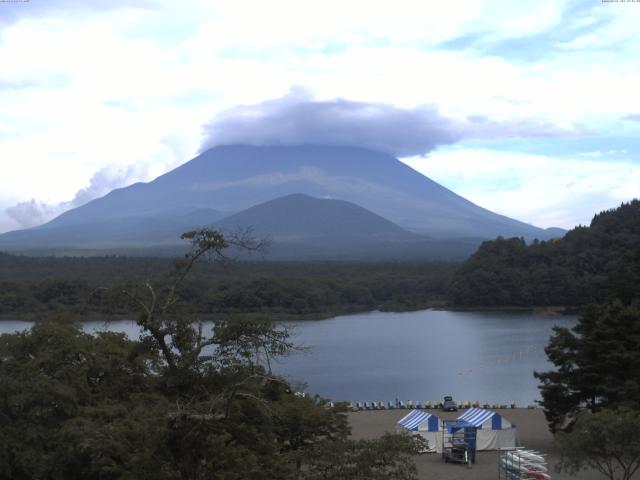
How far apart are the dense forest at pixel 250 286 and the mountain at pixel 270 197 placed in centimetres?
7769

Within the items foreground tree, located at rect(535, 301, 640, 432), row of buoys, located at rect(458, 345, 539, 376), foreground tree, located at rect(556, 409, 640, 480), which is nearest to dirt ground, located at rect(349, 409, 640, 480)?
foreground tree, located at rect(535, 301, 640, 432)

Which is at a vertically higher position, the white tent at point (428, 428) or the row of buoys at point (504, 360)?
the white tent at point (428, 428)

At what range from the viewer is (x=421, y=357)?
34.6 meters

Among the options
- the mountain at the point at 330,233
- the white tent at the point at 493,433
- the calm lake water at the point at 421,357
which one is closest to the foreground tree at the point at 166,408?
the white tent at the point at 493,433

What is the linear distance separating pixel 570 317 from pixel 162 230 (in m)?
105

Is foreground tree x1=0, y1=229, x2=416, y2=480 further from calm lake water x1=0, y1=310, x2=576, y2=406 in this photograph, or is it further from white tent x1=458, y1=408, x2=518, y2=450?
calm lake water x1=0, y1=310, x2=576, y2=406

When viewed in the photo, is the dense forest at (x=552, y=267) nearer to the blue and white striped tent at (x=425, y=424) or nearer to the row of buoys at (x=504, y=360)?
the row of buoys at (x=504, y=360)

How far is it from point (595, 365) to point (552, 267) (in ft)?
139

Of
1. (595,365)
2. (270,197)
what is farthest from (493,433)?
(270,197)

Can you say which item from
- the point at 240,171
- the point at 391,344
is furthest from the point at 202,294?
the point at 240,171

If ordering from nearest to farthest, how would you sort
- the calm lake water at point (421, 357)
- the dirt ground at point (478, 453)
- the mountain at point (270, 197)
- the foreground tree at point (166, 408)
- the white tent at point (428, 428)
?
the foreground tree at point (166, 408)
the dirt ground at point (478, 453)
the white tent at point (428, 428)
the calm lake water at point (421, 357)
the mountain at point (270, 197)

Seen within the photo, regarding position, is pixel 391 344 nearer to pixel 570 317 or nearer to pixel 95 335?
pixel 570 317

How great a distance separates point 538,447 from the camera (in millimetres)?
16734

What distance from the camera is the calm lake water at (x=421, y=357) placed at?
88.4 ft
